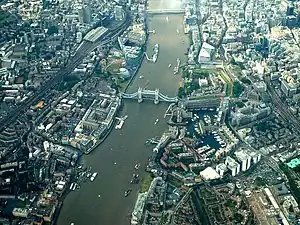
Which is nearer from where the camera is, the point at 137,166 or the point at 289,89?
the point at 137,166

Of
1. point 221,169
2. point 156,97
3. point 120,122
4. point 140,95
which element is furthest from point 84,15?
point 221,169

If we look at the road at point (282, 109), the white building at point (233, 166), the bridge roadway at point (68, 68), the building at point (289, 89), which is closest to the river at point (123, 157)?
the bridge roadway at point (68, 68)

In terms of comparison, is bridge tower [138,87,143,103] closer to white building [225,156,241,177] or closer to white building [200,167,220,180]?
white building [200,167,220,180]

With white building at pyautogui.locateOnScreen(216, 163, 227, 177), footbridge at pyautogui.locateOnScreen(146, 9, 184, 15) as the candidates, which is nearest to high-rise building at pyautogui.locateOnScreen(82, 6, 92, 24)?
footbridge at pyautogui.locateOnScreen(146, 9, 184, 15)

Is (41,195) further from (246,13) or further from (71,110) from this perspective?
(246,13)

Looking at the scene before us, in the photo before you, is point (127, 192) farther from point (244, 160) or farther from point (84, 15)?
point (84, 15)

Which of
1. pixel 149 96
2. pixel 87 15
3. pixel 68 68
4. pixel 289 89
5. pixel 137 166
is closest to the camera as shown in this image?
pixel 137 166

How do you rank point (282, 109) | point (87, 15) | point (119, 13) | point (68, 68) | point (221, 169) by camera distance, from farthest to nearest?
point (119, 13)
point (87, 15)
point (68, 68)
point (282, 109)
point (221, 169)
